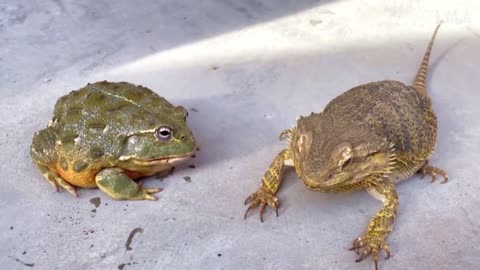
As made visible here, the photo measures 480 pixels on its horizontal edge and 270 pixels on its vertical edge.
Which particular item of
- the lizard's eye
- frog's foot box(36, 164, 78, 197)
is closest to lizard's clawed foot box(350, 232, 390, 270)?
the lizard's eye

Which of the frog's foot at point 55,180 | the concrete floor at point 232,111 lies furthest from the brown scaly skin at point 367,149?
the frog's foot at point 55,180

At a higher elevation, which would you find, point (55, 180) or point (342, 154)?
point (342, 154)

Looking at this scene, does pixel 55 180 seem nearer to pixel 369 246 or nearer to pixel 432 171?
pixel 369 246

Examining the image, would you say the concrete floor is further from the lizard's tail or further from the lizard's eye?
the lizard's eye

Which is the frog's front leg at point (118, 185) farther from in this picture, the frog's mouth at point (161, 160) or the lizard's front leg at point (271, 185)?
the lizard's front leg at point (271, 185)

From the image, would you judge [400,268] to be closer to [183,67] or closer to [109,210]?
[109,210]

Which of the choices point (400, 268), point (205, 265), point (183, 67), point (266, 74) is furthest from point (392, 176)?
point (183, 67)

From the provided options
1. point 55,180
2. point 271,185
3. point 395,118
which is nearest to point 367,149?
point 395,118
